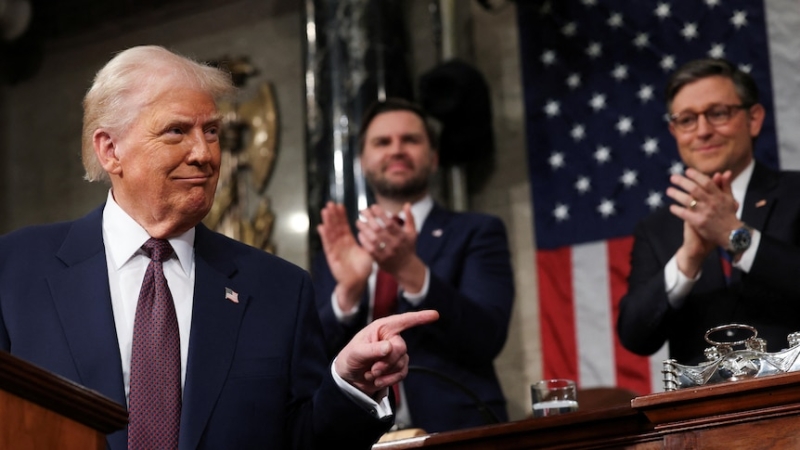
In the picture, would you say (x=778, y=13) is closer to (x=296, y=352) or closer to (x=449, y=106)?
(x=449, y=106)

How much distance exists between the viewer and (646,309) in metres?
3.88

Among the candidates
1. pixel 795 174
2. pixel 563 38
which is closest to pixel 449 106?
pixel 563 38

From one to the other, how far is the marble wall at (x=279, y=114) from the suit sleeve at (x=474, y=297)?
1.99m

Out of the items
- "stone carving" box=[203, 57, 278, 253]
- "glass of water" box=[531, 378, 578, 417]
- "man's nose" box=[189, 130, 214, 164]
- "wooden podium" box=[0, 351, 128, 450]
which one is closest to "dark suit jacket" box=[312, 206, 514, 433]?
"glass of water" box=[531, 378, 578, 417]

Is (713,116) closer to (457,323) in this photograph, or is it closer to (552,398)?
(457,323)

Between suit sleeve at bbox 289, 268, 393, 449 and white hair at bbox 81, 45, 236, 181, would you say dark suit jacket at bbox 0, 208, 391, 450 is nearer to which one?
suit sleeve at bbox 289, 268, 393, 449

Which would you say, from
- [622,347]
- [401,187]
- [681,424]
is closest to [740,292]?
[681,424]

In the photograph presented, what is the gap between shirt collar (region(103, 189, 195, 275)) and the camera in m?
2.85

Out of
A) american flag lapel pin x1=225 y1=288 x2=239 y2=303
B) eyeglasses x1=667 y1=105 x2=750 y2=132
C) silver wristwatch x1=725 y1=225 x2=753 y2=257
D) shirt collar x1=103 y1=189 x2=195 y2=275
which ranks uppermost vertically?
eyeglasses x1=667 y1=105 x2=750 y2=132

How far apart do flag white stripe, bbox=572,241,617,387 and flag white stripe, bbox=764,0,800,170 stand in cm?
107

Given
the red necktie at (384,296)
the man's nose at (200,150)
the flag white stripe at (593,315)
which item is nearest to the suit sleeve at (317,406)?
the man's nose at (200,150)

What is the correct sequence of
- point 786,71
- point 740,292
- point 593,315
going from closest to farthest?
1. point 740,292
2. point 786,71
3. point 593,315

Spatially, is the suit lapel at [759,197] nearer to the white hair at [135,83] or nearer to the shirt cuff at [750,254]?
the shirt cuff at [750,254]

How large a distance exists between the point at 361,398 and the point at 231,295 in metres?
0.43
